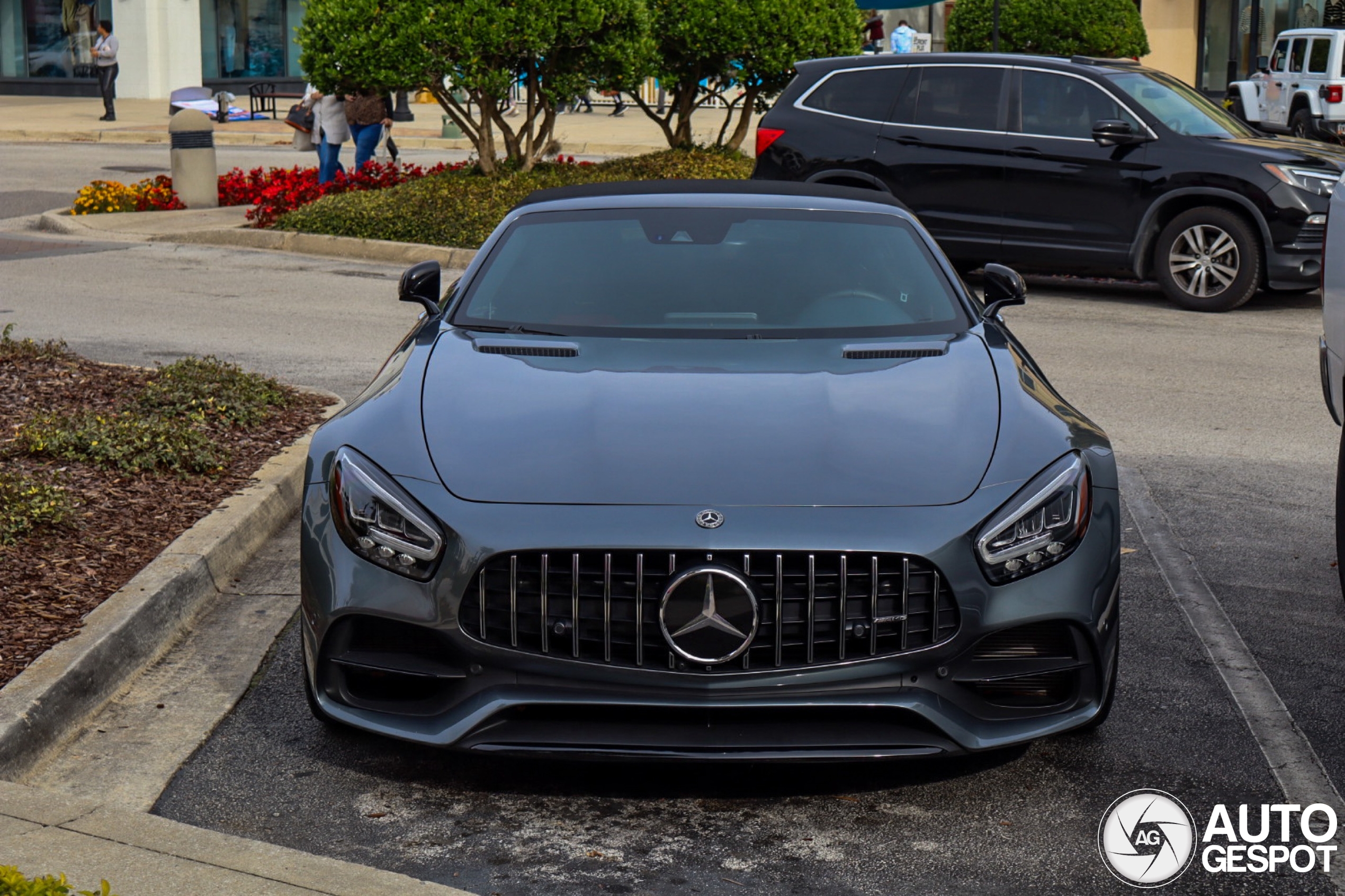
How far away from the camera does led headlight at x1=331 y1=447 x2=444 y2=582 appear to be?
3.81 meters

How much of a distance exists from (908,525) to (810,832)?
762mm

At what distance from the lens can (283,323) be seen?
37.7 feet

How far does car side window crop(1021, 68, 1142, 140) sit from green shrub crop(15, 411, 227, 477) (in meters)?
8.15

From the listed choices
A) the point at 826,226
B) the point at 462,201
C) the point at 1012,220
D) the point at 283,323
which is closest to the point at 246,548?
the point at 826,226

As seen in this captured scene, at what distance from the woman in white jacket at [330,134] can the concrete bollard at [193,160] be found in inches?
49.6

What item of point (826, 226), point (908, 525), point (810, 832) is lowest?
point (810, 832)

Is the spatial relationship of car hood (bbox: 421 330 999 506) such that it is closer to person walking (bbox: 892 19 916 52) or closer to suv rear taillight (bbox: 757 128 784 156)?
suv rear taillight (bbox: 757 128 784 156)

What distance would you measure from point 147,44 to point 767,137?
32502 millimetres

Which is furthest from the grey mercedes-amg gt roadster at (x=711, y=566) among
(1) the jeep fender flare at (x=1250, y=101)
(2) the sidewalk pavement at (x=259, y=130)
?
(1) the jeep fender flare at (x=1250, y=101)

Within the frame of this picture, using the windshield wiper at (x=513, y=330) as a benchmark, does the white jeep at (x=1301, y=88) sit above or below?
above

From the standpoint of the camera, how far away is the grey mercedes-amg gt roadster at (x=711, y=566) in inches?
144

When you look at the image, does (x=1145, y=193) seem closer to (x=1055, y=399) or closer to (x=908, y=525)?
(x=1055, y=399)

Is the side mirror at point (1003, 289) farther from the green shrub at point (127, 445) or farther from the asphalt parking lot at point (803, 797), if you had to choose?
the green shrub at point (127, 445)

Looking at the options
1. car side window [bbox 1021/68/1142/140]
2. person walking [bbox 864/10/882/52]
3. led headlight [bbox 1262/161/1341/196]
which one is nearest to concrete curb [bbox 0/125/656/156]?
person walking [bbox 864/10/882/52]
